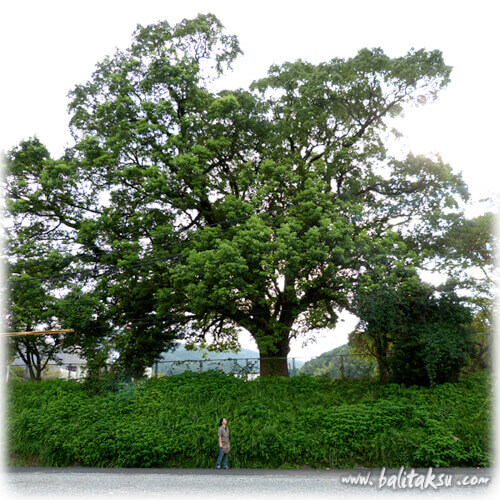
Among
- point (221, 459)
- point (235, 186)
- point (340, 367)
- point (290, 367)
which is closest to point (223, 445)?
point (221, 459)

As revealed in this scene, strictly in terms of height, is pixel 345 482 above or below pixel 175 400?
below

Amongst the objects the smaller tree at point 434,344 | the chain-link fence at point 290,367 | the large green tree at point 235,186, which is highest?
the large green tree at point 235,186

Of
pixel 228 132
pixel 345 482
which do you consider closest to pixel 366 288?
pixel 345 482

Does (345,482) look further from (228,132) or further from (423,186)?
(228,132)

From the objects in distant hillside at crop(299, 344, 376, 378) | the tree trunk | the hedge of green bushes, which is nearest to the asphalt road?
the hedge of green bushes

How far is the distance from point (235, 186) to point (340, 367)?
35.5 feet

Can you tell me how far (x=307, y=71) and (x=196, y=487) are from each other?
749 inches

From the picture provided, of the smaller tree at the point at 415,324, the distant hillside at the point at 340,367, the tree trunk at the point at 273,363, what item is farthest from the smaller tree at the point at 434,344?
the tree trunk at the point at 273,363

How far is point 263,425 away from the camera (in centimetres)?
1336

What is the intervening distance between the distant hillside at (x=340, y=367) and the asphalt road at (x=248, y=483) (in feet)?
21.3

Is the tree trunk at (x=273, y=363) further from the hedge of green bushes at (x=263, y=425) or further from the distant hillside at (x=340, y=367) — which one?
the hedge of green bushes at (x=263, y=425)

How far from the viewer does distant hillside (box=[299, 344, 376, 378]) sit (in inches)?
707

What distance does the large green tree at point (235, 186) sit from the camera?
1672 cm

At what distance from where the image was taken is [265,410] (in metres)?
14.2
